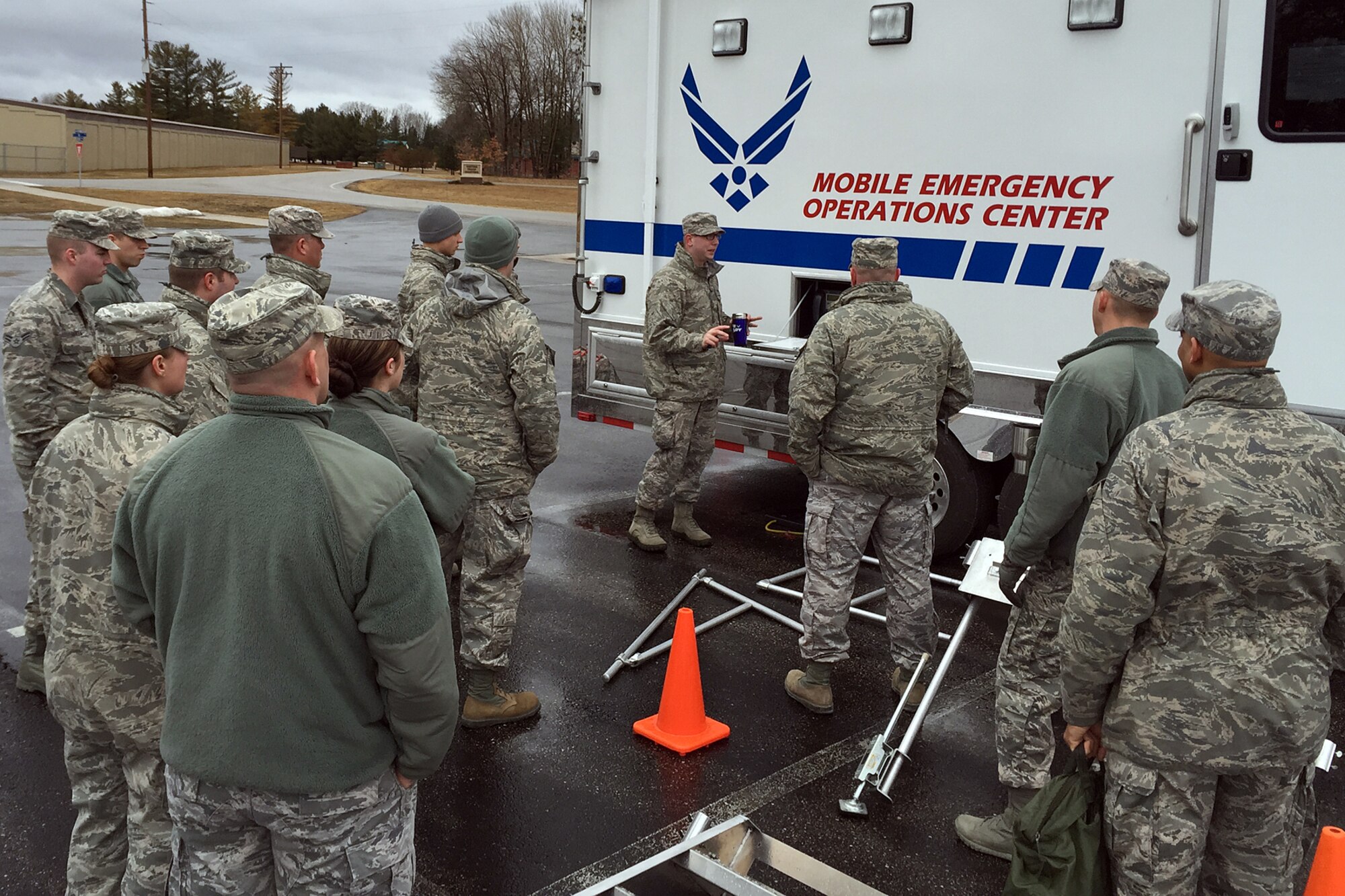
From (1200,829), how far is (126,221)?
5.12 m

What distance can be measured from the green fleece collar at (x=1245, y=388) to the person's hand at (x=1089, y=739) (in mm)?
857

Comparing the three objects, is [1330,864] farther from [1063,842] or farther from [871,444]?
[871,444]

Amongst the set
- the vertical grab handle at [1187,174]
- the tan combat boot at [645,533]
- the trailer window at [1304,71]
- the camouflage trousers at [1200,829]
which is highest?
the trailer window at [1304,71]

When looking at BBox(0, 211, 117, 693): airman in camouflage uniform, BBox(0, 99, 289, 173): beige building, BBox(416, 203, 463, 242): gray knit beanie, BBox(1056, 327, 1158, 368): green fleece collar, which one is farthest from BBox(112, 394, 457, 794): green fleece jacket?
BBox(0, 99, 289, 173): beige building

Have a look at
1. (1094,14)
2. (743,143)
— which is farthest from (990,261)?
(743,143)

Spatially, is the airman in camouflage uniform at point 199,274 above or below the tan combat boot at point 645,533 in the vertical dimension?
above

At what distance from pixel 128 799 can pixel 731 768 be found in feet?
7.28

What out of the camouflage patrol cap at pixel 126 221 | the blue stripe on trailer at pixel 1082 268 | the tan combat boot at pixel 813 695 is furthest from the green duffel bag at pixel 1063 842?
the camouflage patrol cap at pixel 126 221

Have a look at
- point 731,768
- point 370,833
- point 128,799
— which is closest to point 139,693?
point 128,799

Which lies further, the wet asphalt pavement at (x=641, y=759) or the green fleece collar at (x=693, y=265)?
the green fleece collar at (x=693, y=265)

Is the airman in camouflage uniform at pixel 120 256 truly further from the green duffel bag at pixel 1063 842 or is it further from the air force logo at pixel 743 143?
the green duffel bag at pixel 1063 842

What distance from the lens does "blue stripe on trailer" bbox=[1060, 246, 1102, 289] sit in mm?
5746

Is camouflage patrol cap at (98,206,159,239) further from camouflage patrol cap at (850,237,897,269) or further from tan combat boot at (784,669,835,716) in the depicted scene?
tan combat boot at (784,669,835,716)

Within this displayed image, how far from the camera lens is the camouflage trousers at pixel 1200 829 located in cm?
269
